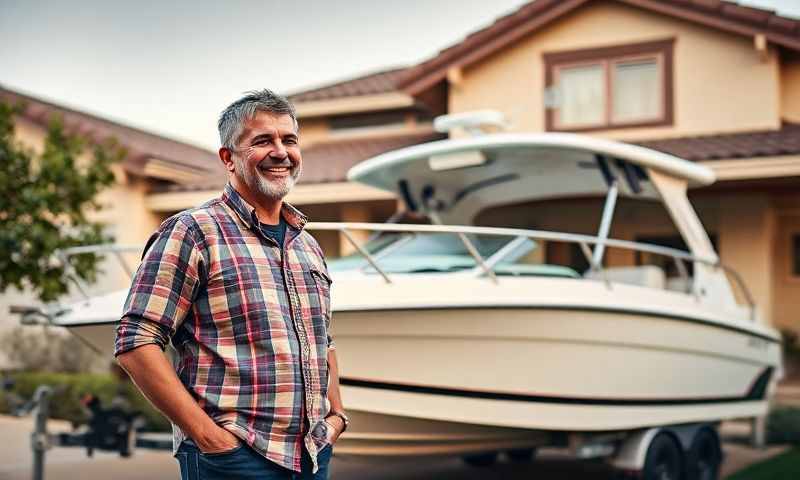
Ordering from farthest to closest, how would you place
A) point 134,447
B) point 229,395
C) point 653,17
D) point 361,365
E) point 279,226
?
point 653,17
point 134,447
point 361,365
point 279,226
point 229,395

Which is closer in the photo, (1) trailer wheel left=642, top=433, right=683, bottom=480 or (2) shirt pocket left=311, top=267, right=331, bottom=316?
(2) shirt pocket left=311, top=267, right=331, bottom=316

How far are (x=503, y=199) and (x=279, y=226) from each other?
224 inches

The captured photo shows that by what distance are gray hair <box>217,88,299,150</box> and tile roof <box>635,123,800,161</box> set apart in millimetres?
8858

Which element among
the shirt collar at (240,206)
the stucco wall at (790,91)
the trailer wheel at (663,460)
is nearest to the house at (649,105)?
the stucco wall at (790,91)

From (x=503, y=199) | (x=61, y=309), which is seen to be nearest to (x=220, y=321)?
(x=61, y=309)

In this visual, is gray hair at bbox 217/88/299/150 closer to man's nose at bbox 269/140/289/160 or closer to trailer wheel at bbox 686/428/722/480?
man's nose at bbox 269/140/289/160

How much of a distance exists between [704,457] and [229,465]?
18.6ft

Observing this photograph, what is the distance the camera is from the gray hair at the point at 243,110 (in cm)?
274

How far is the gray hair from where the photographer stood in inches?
108

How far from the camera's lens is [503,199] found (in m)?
8.38

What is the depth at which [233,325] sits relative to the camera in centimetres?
255

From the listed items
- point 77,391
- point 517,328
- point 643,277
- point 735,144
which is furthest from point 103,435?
point 735,144

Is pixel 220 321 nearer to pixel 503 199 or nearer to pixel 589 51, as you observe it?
pixel 503 199

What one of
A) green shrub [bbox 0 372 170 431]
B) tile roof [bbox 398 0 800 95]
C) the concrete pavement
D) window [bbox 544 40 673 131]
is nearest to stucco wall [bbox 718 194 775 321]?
window [bbox 544 40 673 131]
